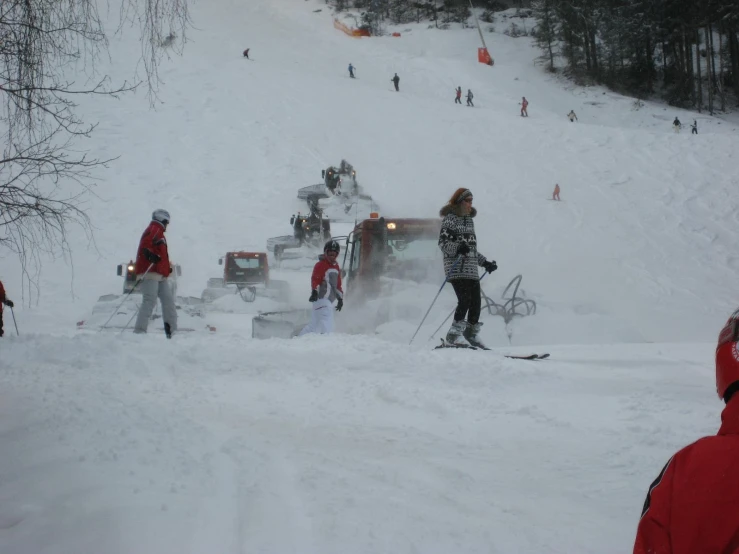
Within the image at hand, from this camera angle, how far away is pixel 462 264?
24.3ft

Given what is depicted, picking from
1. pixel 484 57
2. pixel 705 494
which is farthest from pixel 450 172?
pixel 705 494

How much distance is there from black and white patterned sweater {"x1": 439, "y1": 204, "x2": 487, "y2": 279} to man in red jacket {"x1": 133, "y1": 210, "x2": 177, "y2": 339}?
147 inches

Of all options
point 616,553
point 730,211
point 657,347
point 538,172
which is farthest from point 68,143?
point 538,172

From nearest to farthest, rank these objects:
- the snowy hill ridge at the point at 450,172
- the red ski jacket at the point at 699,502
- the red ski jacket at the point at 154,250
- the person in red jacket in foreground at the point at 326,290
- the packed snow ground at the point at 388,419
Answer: the red ski jacket at the point at 699,502
the packed snow ground at the point at 388,419
the red ski jacket at the point at 154,250
the person in red jacket in foreground at the point at 326,290
the snowy hill ridge at the point at 450,172

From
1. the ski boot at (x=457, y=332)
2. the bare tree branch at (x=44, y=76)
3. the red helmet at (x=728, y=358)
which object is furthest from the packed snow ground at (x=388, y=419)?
the red helmet at (x=728, y=358)

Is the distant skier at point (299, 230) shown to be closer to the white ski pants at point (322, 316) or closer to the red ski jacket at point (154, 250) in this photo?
the white ski pants at point (322, 316)

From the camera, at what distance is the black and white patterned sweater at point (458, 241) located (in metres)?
7.43

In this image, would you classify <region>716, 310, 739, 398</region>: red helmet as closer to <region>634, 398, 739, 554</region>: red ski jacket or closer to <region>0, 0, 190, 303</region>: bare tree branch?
<region>634, 398, 739, 554</region>: red ski jacket

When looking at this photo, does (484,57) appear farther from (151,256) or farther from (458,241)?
(458,241)

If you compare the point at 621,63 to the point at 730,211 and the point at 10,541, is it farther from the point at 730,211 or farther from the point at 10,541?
the point at 10,541

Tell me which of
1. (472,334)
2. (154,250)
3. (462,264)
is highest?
(154,250)

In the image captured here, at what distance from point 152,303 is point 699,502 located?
8.51m

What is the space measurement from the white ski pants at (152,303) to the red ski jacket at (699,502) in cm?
821

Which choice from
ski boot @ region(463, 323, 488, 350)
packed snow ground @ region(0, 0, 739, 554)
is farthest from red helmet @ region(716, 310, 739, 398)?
ski boot @ region(463, 323, 488, 350)
